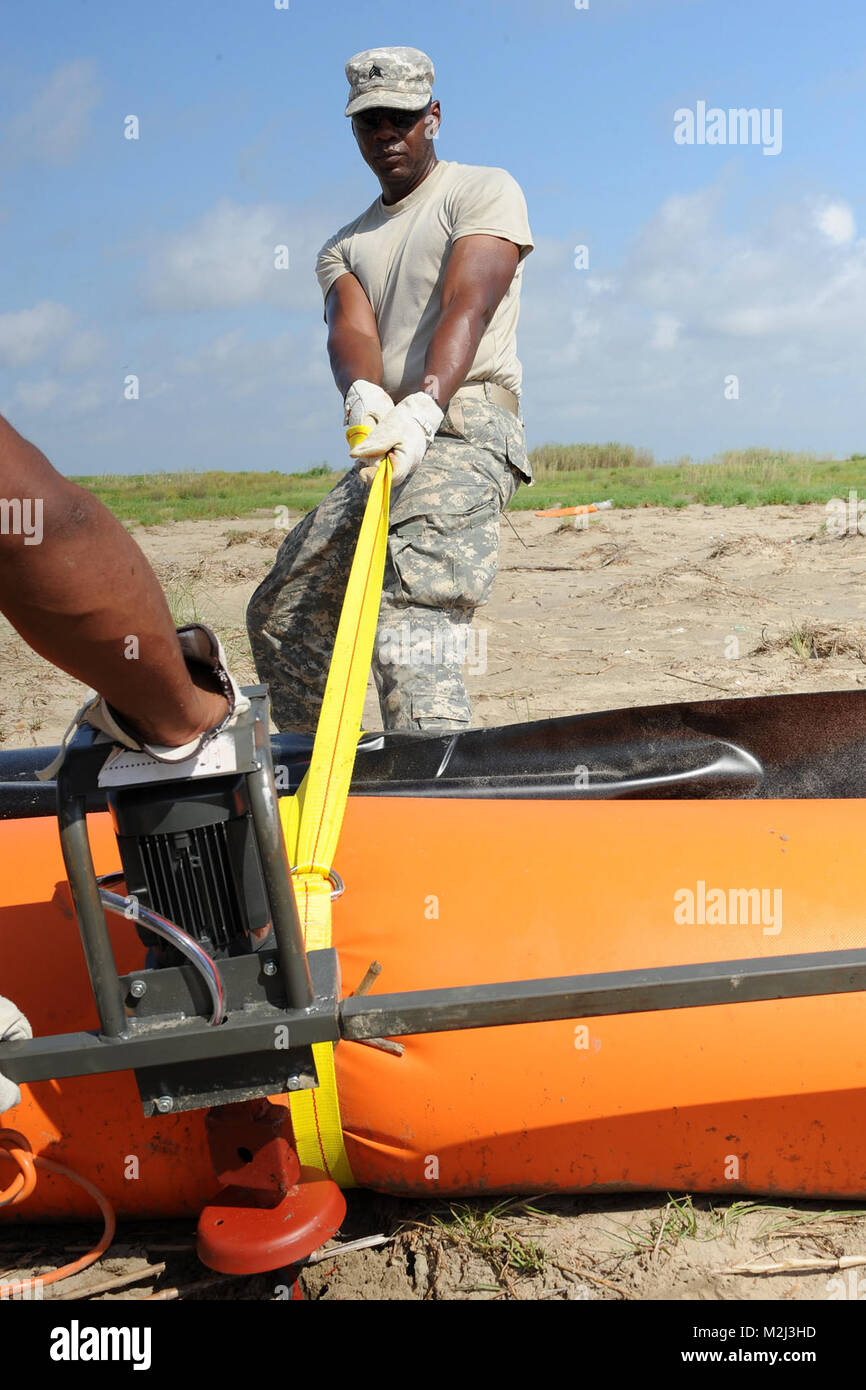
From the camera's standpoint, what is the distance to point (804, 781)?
2.24m

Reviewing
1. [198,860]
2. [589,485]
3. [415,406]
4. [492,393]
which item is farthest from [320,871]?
[589,485]

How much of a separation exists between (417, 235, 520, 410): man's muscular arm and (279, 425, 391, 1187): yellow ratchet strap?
4.18 ft

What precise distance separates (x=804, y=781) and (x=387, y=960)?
3.37 feet

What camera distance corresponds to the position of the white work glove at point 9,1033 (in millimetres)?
1344

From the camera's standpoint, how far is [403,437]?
277 cm

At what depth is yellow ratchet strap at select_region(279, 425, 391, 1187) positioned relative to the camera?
5.21 feet

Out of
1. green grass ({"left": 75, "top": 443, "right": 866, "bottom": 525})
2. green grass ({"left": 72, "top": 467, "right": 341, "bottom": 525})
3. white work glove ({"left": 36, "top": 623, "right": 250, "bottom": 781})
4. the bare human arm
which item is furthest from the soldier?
green grass ({"left": 75, "top": 443, "right": 866, "bottom": 525})

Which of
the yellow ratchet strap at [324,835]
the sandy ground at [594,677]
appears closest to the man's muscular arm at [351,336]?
the yellow ratchet strap at [324,835]

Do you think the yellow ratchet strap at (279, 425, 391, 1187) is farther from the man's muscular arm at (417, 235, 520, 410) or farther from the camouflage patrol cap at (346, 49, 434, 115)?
the camouflage patrol cap at (346, 49, 434, 115)

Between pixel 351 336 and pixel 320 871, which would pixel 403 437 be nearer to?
pixel 351 336

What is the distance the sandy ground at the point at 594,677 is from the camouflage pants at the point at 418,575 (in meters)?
1.45

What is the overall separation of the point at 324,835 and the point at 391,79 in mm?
2610

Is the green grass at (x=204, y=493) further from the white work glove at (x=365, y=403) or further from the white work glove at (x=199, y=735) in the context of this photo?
the white work glove at (x=199, y=735)

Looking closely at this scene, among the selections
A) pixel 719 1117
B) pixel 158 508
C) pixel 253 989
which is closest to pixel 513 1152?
pixel 719 1117
